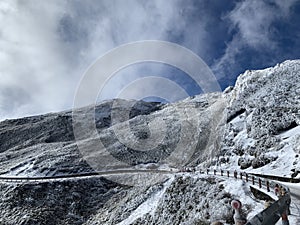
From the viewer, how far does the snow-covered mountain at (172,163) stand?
31766 millimetres

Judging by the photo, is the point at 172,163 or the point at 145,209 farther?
the point at 172,163

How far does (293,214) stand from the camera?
477 inches

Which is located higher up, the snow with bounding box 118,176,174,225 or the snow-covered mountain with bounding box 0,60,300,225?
the snow-covered mountain with bounding box 0,60,300,225

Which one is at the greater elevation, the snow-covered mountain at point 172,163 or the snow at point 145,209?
the snow-covered mountain at point 172,163

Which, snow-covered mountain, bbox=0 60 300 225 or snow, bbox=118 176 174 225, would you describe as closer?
snow-covered mountain, bbox=0 60 300 225

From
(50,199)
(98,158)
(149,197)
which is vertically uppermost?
(98,158)

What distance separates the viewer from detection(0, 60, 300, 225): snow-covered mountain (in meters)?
31.8

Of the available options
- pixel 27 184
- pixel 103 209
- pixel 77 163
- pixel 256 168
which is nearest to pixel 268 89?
pixel 256 168

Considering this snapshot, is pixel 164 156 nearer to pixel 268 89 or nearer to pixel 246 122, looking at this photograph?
pixel 246 122

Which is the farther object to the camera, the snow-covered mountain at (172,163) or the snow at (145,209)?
the snow at (145,209)

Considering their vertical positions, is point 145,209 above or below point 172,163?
below

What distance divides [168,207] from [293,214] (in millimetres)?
21215

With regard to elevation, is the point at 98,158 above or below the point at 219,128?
above

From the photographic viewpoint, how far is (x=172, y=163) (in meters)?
72.1
